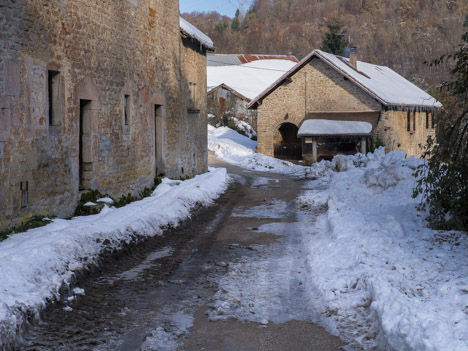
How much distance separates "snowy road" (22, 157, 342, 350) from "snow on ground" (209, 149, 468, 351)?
1.5 inches

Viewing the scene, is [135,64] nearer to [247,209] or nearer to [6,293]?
[247,209]

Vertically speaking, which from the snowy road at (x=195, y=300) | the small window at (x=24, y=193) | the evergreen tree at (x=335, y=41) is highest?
the evergreen tree at (x=335, y=41)

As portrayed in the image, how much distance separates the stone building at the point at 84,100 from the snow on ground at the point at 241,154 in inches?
409

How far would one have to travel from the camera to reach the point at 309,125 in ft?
105

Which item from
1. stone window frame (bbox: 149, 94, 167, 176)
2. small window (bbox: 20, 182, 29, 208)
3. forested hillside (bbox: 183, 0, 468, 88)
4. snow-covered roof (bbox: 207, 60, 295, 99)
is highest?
forested hillside (bbox: 183, 0, 468, 88)

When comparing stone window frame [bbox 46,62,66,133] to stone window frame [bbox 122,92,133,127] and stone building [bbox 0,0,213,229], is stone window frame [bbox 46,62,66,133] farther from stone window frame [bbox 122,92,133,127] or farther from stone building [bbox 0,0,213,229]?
stone window frame [bbox 122,92,133,127]

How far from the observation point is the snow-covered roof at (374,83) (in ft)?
105

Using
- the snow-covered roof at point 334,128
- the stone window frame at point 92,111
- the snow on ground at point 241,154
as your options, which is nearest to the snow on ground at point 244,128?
the snow on ground at point 241,154

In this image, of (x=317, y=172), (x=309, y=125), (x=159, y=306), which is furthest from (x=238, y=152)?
(x=159, y=306)

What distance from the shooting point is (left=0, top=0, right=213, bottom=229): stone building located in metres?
9.16

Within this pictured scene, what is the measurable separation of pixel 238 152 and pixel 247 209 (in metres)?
21.0

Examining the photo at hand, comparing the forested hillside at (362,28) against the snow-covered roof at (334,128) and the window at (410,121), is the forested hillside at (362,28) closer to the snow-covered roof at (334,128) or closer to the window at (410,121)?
the window at (410,121)

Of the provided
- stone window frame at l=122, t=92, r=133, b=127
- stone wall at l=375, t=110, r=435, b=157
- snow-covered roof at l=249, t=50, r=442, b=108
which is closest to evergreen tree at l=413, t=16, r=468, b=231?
stone window frame at l=122, t=92, r=133, b=127

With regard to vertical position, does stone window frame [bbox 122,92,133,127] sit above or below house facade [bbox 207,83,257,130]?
below
